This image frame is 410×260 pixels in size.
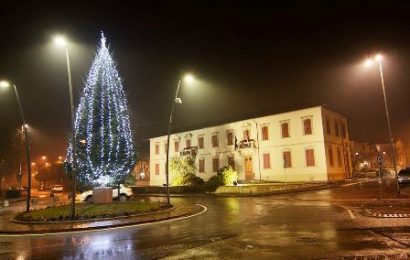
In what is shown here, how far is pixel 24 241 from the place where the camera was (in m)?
13.2

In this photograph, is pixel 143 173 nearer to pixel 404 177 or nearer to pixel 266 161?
pixel 266 161

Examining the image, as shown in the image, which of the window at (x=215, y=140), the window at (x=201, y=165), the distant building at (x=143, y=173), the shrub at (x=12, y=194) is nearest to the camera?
the shrub at (x=12, y=194)

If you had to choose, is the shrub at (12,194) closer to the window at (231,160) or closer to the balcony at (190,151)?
the balcony at (190,151)

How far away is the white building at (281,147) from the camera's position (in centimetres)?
4316

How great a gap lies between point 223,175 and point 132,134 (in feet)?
49.2

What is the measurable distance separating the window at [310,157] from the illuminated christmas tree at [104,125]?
24.3 m

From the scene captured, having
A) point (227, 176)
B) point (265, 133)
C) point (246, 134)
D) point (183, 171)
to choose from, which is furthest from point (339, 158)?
point (183, 171)

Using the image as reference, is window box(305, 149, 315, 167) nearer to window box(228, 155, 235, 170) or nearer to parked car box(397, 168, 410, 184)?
parked car box(397, 168, 410, 184)

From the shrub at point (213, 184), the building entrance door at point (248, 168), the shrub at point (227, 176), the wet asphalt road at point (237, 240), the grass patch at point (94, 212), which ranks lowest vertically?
the wet asphalt road at point (237, 240)

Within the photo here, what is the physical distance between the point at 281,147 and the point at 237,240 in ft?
121

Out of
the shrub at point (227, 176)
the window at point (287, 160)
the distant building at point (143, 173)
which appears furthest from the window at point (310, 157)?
the distant building at point (143, 173)

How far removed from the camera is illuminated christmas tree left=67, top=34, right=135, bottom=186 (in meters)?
25.1

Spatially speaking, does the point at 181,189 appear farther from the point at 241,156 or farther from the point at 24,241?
the point at 24,241

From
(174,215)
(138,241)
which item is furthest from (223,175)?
(138,241)
